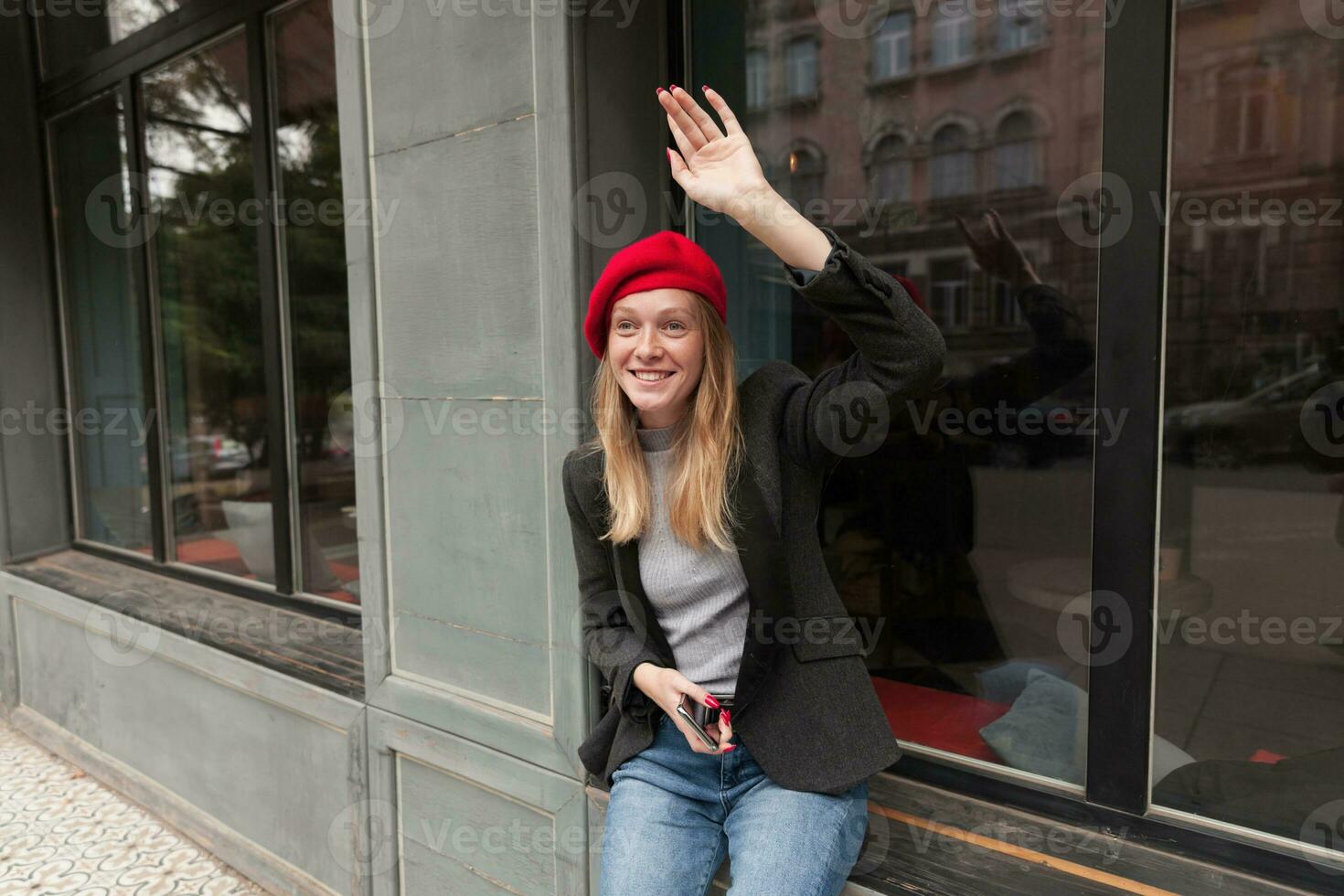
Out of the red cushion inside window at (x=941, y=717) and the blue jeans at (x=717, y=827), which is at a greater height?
the blue jeans at (x=717, y=827)

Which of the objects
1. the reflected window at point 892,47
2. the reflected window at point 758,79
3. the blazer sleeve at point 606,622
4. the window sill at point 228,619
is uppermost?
the reflected window at point 892,47

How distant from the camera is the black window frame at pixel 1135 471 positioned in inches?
68.6

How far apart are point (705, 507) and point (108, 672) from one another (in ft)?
12.0

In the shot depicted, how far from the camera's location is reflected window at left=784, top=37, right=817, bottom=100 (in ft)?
9.11

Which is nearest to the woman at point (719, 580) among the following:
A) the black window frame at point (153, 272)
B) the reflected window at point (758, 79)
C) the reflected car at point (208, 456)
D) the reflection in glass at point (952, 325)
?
the reflection in glass at point (952, 325)

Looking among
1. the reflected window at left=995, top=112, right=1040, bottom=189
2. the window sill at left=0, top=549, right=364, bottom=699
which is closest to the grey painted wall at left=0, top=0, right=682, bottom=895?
the window sill at left=0, top=549, right=364, bottom=699

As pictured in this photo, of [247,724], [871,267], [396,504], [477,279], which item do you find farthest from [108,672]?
[871,267]

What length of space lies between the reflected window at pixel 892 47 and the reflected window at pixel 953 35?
8 cm

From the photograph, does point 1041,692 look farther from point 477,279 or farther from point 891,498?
point 477,279

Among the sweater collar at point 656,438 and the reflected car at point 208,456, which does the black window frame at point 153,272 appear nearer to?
the reflected car at point 208,456

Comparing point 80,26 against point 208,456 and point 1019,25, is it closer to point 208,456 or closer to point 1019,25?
point 208,456

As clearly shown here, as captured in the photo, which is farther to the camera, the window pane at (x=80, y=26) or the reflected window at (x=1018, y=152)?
the window pane at (x=80, y=26)

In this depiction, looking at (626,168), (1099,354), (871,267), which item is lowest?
(1099,354)

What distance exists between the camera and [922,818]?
2035 mm
